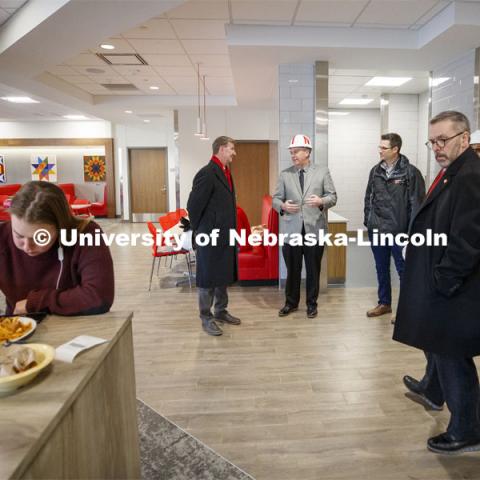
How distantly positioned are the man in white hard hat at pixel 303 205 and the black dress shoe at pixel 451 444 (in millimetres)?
2156

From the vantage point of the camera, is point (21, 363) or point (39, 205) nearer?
point (21, 363)

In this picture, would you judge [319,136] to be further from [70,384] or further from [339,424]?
[70,384]

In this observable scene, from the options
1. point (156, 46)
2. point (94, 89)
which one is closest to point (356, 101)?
point (156, 46)

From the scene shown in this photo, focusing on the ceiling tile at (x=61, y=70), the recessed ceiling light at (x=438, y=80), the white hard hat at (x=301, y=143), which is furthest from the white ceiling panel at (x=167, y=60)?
the recessed ceiling light at (x=438, y=80)

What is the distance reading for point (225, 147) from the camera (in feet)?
12.6

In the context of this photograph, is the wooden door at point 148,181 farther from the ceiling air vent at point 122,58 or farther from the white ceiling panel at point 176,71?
the ceiling air vent at point 122,58

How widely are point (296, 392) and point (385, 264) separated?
185 centimetres

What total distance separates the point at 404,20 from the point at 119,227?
928 centimetres

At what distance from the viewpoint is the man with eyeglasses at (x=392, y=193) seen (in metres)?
3.89

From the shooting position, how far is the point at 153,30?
5.05m

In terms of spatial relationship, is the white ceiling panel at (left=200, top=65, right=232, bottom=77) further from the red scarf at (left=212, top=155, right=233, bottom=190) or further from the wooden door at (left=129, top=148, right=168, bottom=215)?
the wooden door at (left=129, top=148, right=168, bottom=215)

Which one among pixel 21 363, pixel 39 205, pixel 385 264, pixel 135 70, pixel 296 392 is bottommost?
pixel 296 392

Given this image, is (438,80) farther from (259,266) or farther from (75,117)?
(75,117)

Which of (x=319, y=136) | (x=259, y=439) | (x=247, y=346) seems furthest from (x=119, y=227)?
(x=259, y=439)
